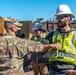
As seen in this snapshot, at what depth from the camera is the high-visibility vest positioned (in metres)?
5.51

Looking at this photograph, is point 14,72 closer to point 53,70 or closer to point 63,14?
point 53,70

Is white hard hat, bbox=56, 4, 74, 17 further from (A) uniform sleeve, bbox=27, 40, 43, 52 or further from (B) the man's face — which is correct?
(A) uniform sleeve, bbox=27, 40, 43, 52

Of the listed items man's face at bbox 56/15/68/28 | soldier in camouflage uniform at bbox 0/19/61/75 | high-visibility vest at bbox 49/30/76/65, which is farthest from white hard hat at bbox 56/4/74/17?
soldier in camouflage uniform at bbox 0/19/61/75

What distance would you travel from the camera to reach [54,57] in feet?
18.3

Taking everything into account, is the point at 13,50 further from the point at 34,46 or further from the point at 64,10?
the point at 64,10

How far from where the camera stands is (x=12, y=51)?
5539 mm

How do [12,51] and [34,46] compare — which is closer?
[12,51]

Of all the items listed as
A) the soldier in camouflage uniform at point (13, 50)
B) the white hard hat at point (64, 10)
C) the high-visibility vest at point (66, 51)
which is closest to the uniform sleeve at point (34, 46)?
the soldier in camouflage uniform at point (13, 50)

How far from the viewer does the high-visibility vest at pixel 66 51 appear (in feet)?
18.1

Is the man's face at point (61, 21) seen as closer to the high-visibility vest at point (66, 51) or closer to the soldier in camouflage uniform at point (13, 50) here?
the high-visibility vest at point (66, 51)

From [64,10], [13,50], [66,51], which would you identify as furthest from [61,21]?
[13,50]

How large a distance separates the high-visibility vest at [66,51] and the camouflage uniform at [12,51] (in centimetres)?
29

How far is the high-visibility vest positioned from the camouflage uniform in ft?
0.94

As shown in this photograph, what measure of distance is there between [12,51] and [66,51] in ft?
3.02
